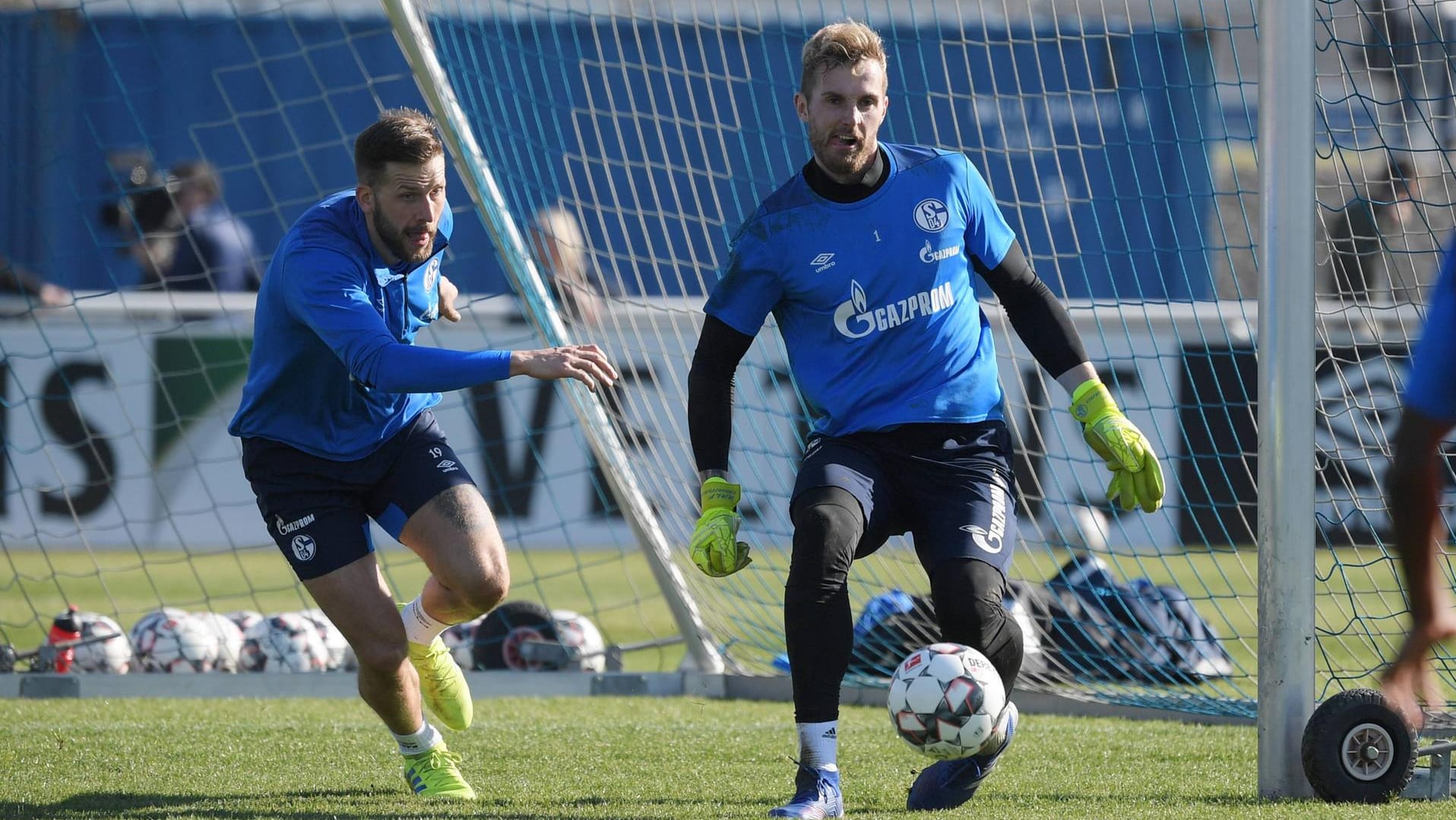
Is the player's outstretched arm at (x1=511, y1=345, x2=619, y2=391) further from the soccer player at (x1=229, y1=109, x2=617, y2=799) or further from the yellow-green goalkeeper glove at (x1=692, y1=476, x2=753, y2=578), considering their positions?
the yellow-green goalkeeper glove at (x1=692, y1=476, x2=753, y2=578)

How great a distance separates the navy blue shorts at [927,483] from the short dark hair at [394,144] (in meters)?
1.18

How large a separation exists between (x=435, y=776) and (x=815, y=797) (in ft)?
3.60

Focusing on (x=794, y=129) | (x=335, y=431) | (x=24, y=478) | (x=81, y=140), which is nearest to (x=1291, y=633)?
(x=335, y=431)

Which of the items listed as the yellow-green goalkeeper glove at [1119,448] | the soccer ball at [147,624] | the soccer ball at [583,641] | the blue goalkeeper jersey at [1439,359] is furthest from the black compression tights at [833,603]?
the soccer ball at [147,624]

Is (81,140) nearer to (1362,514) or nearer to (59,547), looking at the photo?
(59,547)

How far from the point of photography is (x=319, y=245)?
4.04 meters

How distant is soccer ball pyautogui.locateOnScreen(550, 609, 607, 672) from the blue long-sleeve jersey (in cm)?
221

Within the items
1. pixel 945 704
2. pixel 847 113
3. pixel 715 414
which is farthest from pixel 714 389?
pixel 945 704

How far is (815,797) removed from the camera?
361cm

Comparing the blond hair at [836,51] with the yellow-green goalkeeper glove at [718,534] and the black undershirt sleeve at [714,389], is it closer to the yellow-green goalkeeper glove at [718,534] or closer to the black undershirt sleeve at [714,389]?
the black undershirt sleeve at [714,389]

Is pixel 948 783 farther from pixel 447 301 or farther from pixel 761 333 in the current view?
pixel 761 333

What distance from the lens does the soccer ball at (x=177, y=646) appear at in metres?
6.17

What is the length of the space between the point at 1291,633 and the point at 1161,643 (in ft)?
6.72

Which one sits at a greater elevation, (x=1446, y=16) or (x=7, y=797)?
(x=1446, y=16)
